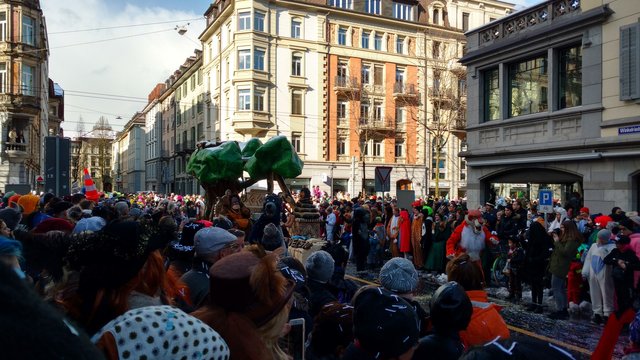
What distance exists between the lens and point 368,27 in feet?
144

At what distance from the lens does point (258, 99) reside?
1582 inches

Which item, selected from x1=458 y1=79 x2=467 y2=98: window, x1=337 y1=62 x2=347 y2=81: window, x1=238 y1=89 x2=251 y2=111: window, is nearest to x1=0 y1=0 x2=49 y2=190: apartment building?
x1=238 y1=89 x2=251 y2=111: window

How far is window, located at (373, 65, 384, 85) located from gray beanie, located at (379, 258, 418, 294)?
137 feet

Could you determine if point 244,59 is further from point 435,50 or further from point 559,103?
point 559,103

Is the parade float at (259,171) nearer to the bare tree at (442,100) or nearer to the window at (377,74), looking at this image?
the bare tree at (442,100)

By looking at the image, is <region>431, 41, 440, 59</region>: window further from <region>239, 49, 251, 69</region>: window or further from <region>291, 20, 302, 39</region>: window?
<region>239, 49, 251, 69</region>: window

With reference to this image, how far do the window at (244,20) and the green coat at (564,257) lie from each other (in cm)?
3408

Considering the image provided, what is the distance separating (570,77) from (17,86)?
3242cm

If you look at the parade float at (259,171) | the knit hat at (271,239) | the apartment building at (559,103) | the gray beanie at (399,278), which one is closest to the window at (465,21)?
the apartment building at (559,103)

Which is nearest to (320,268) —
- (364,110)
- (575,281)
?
(575,281)

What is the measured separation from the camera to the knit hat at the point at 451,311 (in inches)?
118

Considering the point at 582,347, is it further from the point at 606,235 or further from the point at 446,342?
the point at 446,342

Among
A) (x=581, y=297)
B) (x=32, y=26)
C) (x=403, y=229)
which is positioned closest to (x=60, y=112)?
(x=32, y=26)

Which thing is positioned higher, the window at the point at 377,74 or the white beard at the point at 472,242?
the window at the point at 377,74
